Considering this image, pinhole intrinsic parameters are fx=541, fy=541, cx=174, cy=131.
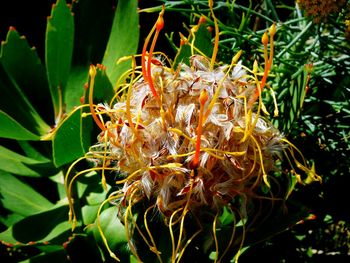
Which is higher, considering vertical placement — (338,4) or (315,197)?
(338,4)

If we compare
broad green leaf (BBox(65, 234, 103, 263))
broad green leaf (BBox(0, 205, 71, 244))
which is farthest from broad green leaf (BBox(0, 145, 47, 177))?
broad green leaf (BBox(65, 234, 103, 263))

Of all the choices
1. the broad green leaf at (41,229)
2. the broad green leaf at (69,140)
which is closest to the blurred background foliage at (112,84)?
the broad green leaf at (41,229)

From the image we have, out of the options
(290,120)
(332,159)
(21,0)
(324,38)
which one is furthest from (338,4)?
(21,0)

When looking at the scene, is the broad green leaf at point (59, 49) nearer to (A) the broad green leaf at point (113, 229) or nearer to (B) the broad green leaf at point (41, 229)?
(B) the broad green leaf at point (41, 229)

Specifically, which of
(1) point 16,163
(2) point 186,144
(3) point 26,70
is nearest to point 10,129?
(1) point 16,163

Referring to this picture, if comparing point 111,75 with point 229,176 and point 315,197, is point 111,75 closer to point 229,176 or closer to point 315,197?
point 229,176

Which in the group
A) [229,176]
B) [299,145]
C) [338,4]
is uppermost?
[338,4]

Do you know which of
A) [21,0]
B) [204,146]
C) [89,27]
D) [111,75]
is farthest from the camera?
[21,0]
